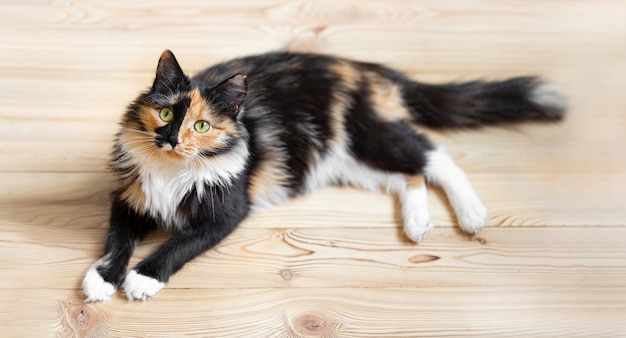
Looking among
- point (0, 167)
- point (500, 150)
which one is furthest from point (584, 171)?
point (0, 167)

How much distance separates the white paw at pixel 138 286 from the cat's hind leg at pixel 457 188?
2.90ft

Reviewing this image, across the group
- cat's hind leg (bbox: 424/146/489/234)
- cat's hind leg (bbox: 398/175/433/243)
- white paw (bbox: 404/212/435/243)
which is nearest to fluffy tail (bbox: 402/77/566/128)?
cat's hind leg (bbox: 424/146/489/234)

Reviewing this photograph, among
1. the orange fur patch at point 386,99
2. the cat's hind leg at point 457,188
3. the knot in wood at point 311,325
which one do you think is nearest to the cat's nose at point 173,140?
the knot in wood at point 311,325

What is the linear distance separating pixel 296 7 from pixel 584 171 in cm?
126

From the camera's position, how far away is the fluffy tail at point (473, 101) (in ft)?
6.70

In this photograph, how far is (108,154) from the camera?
6.56ft

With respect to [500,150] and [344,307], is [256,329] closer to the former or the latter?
[344,307]

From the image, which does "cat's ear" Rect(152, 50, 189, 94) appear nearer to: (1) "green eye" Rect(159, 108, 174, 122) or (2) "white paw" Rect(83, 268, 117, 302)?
(1) "green eye" Rect(159, 108, 174, 122)

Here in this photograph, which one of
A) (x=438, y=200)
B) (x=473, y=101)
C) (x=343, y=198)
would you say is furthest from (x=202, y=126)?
(x=473, y=101)

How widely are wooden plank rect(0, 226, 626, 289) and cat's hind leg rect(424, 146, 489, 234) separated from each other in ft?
0.16

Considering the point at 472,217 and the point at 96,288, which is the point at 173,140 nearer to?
the point at 96,288

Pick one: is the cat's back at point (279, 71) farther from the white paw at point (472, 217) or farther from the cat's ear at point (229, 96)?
the white paw at point (472, 217)

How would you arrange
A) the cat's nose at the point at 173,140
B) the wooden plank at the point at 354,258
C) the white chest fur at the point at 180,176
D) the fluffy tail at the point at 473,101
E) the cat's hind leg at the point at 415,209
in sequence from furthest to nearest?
the fluffy tail at the point at 473,101
the cat's hind leg at the point at 415,209
the wooden plank at the point at 354,258
the white chest fur at the point at 180,176
the cat's nose at the point at 173,140

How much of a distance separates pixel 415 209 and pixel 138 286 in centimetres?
82
